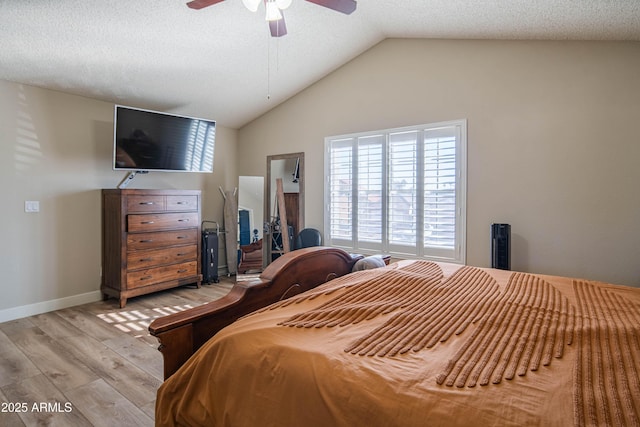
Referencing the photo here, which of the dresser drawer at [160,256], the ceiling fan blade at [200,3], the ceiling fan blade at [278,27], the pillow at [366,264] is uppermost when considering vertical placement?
the ceiling fan blade at [278,27]

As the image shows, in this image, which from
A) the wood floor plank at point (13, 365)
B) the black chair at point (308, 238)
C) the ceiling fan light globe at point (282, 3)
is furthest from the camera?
the black chair at point (308, 238)

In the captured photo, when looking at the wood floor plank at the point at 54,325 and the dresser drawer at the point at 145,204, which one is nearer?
the wood floor plank at the point at 54,325

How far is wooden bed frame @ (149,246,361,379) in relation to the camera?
1265mm

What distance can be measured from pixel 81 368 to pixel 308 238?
2699 mm

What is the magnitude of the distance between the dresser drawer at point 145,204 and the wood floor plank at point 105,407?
6.75 ft

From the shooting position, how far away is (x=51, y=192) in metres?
3.58

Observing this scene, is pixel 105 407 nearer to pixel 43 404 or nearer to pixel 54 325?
pixel 43 404

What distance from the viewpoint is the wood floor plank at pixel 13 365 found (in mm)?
2291

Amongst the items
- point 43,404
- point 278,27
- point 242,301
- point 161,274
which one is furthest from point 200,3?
point 161,274

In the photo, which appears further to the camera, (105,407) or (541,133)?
(541,133)

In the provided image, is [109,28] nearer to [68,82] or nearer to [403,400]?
[68,82]

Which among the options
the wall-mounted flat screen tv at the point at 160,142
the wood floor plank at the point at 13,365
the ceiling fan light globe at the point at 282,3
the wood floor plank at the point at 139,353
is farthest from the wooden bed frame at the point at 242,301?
the wall-mounted flat screen tv at the point at 160,142

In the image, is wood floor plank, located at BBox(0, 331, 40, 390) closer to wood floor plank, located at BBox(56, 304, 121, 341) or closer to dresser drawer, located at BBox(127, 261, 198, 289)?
wood floor plank, located at BBox(56, 304, 121, 341)

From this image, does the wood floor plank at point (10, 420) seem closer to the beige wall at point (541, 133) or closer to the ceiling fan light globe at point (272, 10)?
the ceiling fan light globe at point (272, 10)
